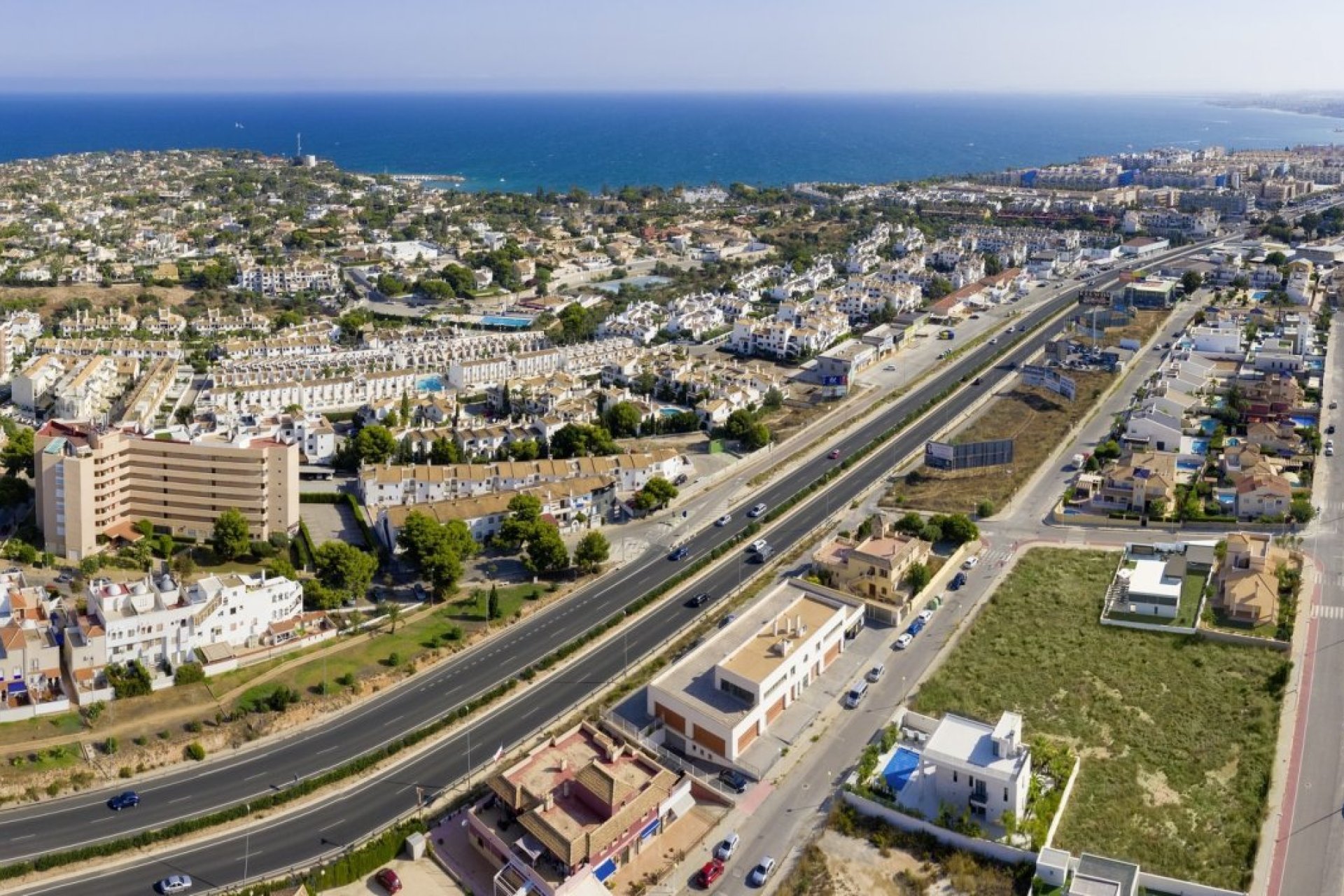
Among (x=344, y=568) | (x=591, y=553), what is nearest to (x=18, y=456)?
(x=344, y=568)

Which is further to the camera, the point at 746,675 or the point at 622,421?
the point at 622,421

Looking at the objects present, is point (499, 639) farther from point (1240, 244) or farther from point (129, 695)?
point (1240, 244)

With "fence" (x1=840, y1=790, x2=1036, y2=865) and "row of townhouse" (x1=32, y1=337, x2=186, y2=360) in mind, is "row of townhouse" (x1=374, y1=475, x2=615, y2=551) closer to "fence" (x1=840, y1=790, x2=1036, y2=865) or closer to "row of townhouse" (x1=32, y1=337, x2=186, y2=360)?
"fence" (x1=840, y1=790, x2=1036, y2=865)

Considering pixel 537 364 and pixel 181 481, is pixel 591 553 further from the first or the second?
pixel 537 364

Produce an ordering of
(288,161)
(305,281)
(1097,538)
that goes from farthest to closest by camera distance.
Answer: (288,161) < (305,281) < (1097,538)

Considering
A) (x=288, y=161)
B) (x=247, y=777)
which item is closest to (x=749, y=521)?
(x=247, y=777)

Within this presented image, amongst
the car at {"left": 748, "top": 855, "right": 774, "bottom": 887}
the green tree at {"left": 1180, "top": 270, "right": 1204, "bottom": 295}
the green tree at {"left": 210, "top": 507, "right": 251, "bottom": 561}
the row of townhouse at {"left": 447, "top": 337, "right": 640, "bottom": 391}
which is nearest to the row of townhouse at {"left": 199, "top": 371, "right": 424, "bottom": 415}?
the row of townhouse at {"left": 447, "top": 337, "right": 640, "bottom": 391}
